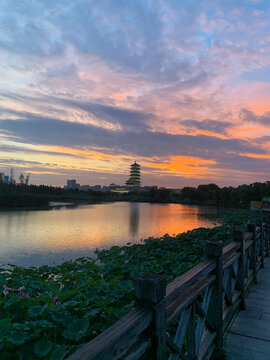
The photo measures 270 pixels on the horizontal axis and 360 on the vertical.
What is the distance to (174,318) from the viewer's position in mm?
1839

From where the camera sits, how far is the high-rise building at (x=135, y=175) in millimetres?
124750

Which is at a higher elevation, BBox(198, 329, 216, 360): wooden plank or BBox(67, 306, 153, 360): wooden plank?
BBox(67, 306, 153, 360): wooden plank

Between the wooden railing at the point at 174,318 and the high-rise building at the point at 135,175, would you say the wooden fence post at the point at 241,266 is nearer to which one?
the wooden railing at the point at 174,318

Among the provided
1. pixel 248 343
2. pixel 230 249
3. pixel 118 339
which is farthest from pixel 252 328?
pixel 118 339

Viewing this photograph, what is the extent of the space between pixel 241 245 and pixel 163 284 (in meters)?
2.50

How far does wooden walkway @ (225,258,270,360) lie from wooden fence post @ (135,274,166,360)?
1.40 meters

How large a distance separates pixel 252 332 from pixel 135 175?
404ft

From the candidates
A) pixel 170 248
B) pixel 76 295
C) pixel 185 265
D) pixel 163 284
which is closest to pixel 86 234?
pixel 170 248

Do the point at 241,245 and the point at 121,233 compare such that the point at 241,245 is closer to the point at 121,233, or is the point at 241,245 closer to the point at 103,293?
the point at 103,293

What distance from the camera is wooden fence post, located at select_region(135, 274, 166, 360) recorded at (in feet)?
4.26

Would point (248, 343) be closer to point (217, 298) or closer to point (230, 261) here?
point (217, 298)

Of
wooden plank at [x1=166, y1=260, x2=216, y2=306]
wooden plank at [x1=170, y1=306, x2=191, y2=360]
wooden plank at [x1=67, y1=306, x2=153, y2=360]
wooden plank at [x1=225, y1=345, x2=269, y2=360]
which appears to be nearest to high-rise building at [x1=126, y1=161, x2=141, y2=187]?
wooden plank at [x1=225, y1=345, x2=269, y2=360]

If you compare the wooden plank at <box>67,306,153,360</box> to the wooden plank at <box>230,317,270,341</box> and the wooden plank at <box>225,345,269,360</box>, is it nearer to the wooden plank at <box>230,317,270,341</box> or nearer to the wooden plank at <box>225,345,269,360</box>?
the wooden plank at <box>225,345,269,360</box>

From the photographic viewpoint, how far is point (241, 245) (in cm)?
347
